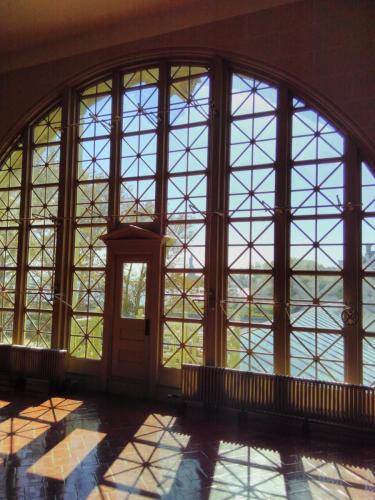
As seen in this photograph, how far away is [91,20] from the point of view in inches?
287

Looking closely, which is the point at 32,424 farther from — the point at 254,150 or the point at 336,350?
the point at 254,150

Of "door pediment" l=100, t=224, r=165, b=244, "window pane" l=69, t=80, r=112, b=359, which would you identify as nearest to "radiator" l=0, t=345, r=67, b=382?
"window pane" l=69, t=80, r=112, b=359

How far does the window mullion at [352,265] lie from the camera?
18.7 feet

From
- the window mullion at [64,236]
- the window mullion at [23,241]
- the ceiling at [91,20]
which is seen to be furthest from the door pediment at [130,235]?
the ceiling at [91,20]

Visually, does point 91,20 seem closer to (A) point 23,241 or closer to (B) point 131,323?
(A) point 23,241

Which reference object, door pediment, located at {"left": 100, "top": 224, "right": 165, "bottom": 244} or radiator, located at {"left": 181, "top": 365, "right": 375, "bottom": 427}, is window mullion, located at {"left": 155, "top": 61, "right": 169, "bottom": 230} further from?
radiator, located at {"left": 181, "top": 365, "right": 375, "bottom": 427}

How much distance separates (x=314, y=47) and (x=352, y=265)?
A: 10.8 feet

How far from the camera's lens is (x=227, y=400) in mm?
6086

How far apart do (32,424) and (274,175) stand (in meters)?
5.04

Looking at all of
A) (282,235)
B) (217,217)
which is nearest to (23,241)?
(217,217)

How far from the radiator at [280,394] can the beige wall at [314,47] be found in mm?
3292

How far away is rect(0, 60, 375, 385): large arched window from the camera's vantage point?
596 cm

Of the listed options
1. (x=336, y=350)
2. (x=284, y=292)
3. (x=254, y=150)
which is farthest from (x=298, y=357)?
(x=254, y=150)

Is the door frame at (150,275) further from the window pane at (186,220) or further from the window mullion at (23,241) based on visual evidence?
the window mullion at (23,241)
